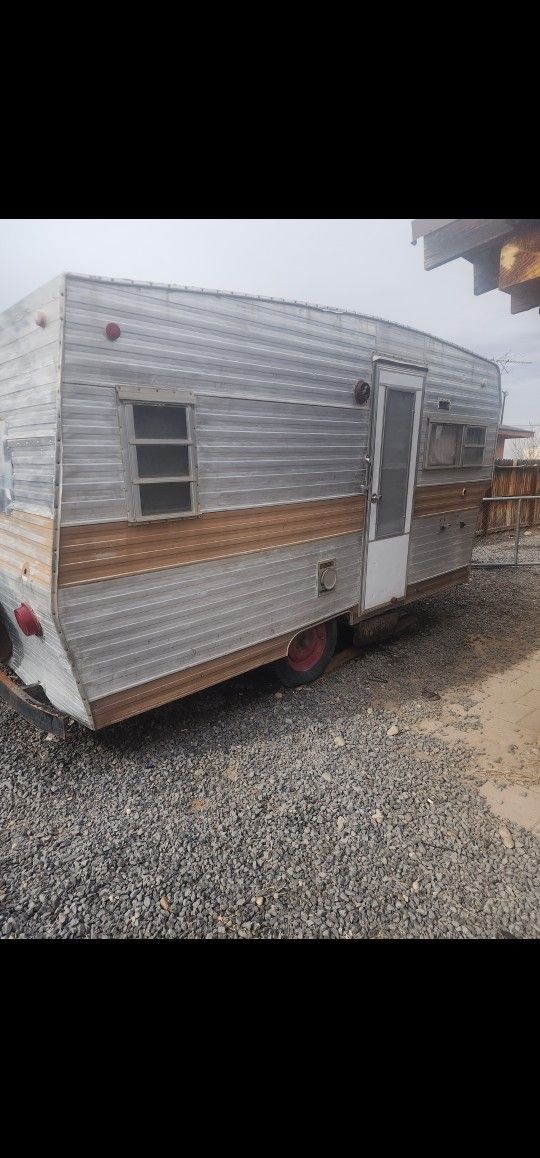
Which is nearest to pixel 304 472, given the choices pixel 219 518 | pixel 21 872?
pixel 219 518

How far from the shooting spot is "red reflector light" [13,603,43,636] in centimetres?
321

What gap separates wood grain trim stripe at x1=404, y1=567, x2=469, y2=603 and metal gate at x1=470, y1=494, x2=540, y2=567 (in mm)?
2058

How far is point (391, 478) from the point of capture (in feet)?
17.0

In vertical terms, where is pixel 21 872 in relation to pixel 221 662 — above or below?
below

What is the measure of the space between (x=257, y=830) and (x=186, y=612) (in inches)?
57.1

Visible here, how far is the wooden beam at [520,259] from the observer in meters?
1.92

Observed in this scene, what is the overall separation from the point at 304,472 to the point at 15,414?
213 centimetres

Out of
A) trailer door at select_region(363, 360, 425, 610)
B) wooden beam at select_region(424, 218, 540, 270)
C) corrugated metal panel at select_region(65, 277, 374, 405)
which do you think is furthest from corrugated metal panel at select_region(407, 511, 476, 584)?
wooden beam at select_region(424, 218, 540, 270)

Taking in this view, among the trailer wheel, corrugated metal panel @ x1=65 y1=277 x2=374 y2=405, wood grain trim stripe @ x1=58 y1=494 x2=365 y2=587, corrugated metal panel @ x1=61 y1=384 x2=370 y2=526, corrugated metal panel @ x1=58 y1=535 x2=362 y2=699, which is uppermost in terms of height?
corrugated metal panel @ x1=65 y1=277 x2=374 y2=405

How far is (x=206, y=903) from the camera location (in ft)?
8.32

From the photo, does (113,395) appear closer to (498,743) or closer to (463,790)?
(463,790)

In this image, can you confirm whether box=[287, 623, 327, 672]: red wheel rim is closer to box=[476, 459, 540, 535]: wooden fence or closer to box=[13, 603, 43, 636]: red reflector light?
box=[13, 603, 43, 636]: red reflector light

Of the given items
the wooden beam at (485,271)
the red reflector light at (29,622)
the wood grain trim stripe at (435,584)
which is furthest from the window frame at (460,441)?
the red reflector light at (29,622)

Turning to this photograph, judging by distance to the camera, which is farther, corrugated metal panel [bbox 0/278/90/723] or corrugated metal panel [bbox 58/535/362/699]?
corrugated metal panel [bbox 58/535/362/699]
